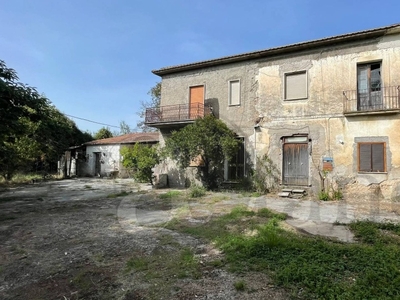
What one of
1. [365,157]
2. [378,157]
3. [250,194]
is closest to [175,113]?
[250,194]

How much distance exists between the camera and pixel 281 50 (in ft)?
38.0

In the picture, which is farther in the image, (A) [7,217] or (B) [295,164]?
(B) [295,164]

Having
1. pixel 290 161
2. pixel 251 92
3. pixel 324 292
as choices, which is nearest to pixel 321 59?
pixel 251 92

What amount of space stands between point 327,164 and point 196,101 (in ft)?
23.0

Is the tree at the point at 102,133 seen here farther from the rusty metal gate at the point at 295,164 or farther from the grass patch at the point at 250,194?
the rusty metal gate at the point at 295,164

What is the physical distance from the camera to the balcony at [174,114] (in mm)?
13375

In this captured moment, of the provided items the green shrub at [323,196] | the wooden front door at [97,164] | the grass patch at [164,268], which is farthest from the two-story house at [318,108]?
the wooden front door at [97,164]

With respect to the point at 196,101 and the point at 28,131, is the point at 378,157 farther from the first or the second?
the point at 28,131

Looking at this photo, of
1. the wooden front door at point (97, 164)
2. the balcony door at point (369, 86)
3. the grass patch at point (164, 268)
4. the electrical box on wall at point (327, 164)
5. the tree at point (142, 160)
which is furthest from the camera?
the wooden front door at point (97, 164)

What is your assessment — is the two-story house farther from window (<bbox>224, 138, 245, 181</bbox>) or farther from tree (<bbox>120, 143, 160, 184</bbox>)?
tree (<bbox>120, 143, 160, 184</bbox>)

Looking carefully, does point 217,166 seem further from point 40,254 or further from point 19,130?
point 40,254

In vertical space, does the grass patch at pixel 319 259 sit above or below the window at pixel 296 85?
below

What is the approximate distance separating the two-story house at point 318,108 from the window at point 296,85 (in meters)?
0.04

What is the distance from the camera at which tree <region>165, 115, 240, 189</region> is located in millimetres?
11406
